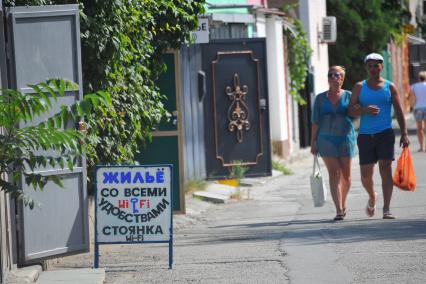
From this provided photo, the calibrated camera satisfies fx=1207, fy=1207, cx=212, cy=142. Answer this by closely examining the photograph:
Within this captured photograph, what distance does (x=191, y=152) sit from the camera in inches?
743

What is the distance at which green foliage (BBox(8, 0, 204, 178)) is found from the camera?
11.5m

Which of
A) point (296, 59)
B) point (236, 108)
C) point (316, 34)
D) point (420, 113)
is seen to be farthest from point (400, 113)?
point (316, 34)

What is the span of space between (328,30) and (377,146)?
61.6ft

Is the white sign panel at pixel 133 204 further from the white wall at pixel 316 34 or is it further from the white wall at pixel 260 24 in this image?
the white wall at pixel 316 34

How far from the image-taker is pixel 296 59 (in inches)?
1045

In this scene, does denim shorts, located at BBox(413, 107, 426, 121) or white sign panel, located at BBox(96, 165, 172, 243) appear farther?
denim shorts, located at BBox(413, 107, 426, 121)

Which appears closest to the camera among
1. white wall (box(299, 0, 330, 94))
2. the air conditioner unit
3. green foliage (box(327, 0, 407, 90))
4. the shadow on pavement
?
the shadow on pavement

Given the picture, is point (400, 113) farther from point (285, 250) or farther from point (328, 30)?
point (328, 30)

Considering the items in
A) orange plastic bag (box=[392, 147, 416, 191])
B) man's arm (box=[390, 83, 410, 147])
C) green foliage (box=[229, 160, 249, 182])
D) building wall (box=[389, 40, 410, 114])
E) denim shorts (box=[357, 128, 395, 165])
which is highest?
building wall (box=[389, 40, 410, 114])

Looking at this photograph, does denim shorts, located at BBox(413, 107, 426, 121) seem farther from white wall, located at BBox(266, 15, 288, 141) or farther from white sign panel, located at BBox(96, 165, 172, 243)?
white sign panel, located at BBox(96, 165, 172, 243)

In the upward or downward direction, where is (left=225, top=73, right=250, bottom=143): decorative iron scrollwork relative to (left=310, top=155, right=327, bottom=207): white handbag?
upward

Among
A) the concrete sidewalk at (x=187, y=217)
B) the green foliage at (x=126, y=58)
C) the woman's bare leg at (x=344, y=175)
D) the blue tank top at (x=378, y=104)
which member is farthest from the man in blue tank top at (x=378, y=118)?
the concrete sidewalk at (x=187, y=217)

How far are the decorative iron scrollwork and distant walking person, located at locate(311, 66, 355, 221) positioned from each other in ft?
Answer: 21.3

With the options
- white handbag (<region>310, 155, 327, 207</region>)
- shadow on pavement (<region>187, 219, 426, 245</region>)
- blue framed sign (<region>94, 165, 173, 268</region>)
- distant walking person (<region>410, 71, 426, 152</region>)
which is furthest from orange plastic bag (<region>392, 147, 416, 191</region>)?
distant walking person (<region>410, 71, 426, 152</region>)
